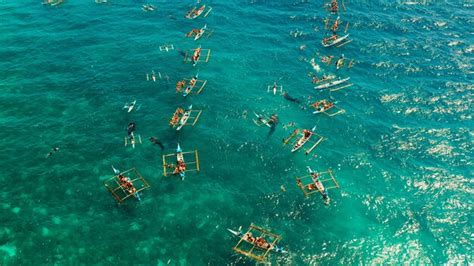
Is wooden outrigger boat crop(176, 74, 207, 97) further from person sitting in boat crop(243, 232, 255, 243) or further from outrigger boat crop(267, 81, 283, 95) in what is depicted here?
person sitting in boat crop(243, 232, 255, 243)

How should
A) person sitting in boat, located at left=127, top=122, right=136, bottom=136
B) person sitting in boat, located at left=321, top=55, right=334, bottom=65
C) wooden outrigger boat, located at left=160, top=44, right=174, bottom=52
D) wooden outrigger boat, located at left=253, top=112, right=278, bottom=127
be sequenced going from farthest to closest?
wooden outrigger boat, located at left=160, top=44, right=174, bottom=52 < person sitting in boat, located at left=321, top=55, right=334, bottom=65 < wooden outrigger boat, located at left=253, top=112, right=278, bottom=127 < person sitting in boat, located at left=127, top=122, right=136, bottom=136

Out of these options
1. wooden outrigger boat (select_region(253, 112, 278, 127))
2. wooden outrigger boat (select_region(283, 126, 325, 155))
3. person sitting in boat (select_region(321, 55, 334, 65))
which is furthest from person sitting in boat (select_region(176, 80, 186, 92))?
person sitting in boat (select_region(321, 55, 334, 65))

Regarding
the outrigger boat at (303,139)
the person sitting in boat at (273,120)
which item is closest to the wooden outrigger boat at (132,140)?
the person sitting in boat at (273,120)

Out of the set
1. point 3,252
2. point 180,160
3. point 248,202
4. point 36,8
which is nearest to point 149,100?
point 180,160

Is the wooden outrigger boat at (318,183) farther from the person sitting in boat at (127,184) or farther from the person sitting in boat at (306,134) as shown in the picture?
the person sitting in boat at (127,184)

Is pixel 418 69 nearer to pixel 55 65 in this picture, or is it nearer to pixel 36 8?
pixel 55 65

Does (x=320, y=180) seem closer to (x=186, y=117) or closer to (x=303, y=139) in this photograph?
(x=303, y=139)
